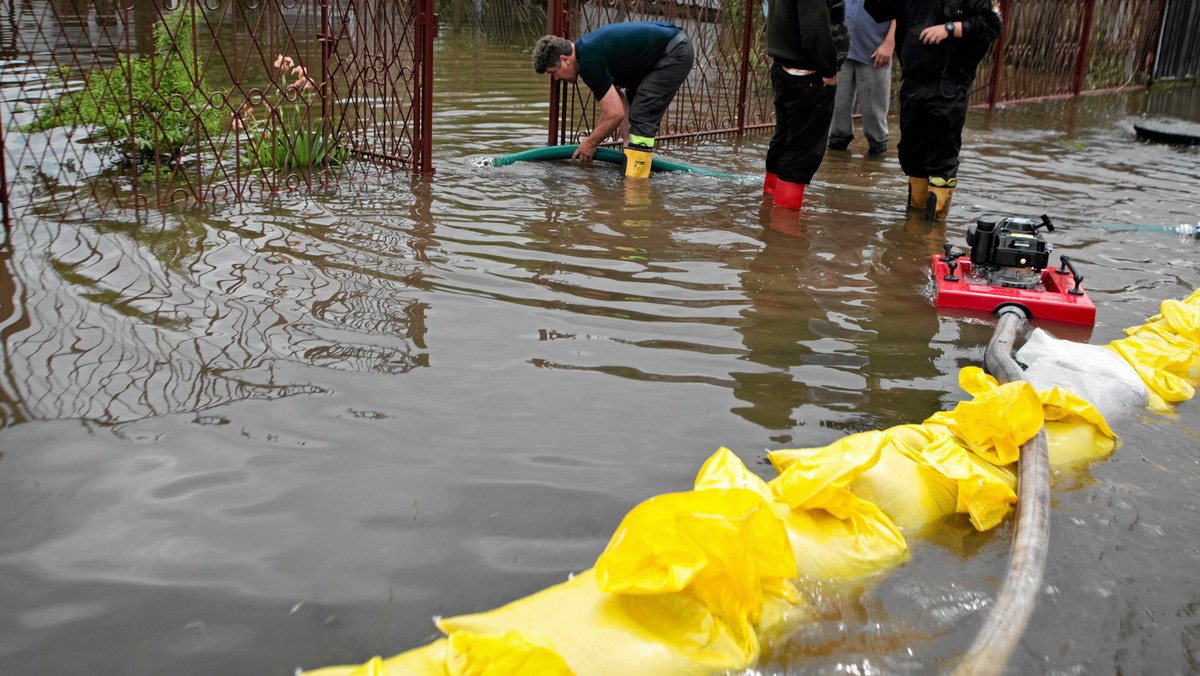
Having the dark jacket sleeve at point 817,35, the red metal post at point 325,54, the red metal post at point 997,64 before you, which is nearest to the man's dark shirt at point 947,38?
the dark jacket sleeve at point 817,35

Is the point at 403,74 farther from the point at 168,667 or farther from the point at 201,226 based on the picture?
the point at 168,667

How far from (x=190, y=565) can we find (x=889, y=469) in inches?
68.1

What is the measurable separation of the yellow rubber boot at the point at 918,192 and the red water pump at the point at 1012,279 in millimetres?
1693

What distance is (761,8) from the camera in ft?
37.8

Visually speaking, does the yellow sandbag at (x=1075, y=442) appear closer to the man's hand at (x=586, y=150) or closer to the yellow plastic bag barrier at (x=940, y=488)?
the yellow plastic bag barrier at (x=940, y=488)

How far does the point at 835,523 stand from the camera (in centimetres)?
238

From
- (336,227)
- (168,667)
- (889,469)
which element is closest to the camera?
(168,667)

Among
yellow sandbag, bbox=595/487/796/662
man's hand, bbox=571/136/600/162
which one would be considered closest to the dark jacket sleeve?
man's hand, bbox=571/136/600/162

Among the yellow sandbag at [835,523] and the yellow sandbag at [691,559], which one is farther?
the yellow sandbag at [835,523]

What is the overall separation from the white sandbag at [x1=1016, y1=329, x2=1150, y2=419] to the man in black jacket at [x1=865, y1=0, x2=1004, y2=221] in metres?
2.39

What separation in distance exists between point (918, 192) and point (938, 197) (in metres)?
0.26

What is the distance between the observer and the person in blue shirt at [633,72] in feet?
21.9

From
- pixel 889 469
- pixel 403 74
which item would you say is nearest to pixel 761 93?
pixel 403 74

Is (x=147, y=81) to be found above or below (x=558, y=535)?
above
